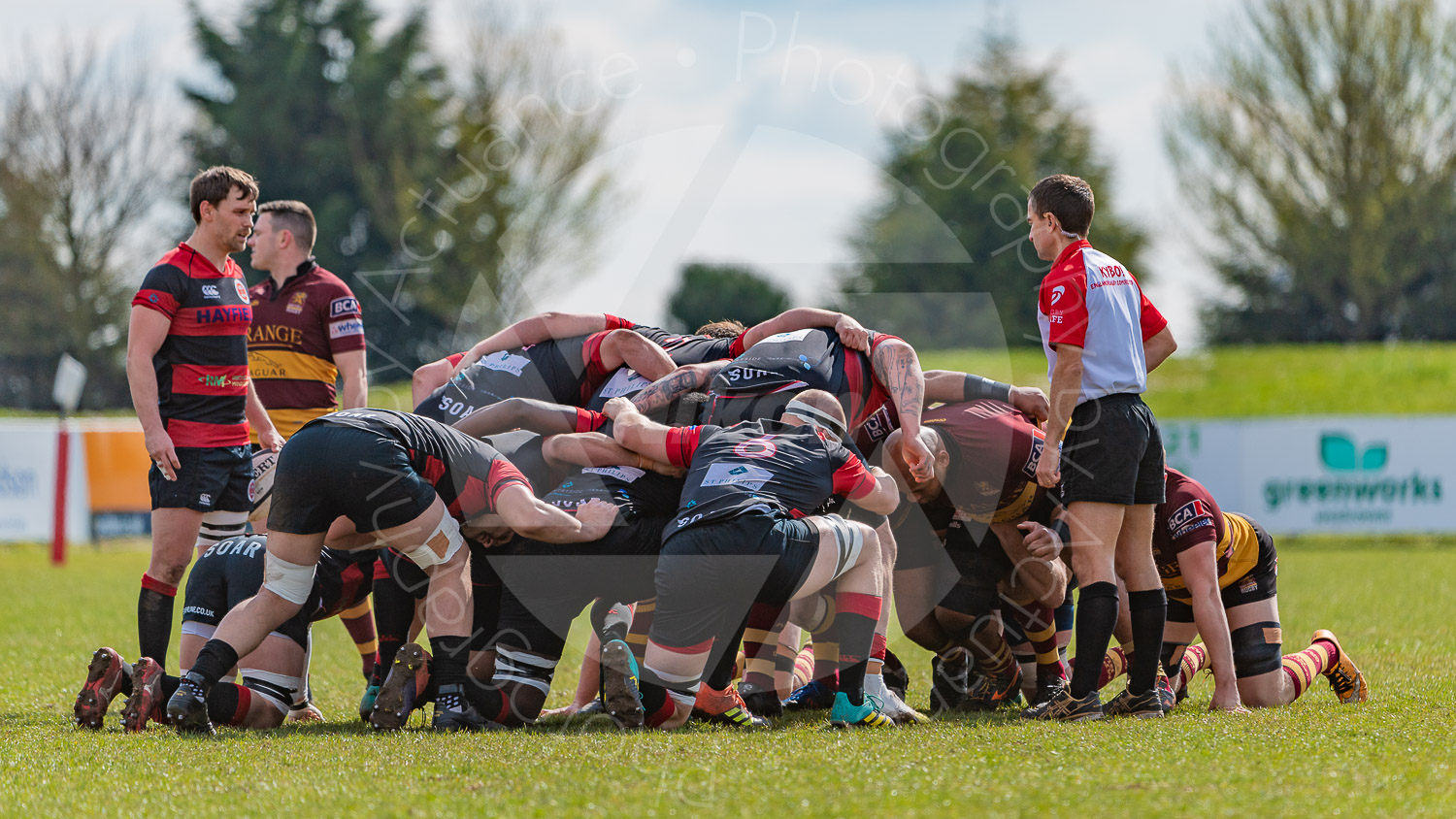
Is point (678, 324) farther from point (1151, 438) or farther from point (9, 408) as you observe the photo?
point (1151, 438)

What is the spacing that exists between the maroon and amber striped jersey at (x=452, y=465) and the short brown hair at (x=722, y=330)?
208 centimetres

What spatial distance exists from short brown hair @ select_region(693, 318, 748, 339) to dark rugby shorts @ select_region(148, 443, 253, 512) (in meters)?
2.33

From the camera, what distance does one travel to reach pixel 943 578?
4891 mm

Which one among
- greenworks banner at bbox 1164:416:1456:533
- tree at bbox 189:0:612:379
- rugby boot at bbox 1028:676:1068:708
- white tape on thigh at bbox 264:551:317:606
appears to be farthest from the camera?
tree at bbox 189:0:612:379

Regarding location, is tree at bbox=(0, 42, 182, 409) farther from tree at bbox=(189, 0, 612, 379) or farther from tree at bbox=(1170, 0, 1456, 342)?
tree at bbox=(1170, 0, 1456, 342)

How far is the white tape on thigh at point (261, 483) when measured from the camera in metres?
5.34

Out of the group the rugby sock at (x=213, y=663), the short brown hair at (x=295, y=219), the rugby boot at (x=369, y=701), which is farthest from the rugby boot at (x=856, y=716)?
the short brown hair at (x=295, y=219)

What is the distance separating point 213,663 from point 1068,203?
133 inches

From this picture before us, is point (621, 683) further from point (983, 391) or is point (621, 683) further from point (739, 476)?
point (983, 391)

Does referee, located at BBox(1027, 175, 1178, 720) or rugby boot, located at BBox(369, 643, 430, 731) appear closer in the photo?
rugby boot, located at BBox(369, 643, 430, 731)

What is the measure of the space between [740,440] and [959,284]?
96.9ft

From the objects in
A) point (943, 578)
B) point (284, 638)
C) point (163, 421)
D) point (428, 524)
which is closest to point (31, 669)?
point (163, 421)

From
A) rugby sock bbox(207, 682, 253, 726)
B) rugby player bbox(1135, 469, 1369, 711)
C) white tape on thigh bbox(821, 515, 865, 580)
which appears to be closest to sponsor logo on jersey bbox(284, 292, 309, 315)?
rugby sock bbox(207, 682, 253, 726)

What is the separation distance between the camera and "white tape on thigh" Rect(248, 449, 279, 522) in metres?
5.34
